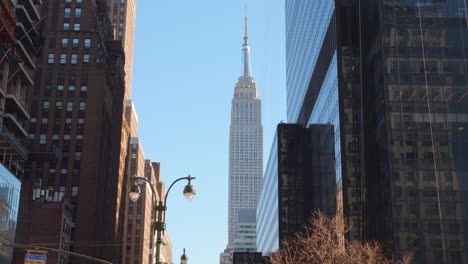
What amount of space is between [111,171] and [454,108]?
106343mm

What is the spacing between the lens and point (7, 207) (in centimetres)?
9162

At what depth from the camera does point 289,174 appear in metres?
118

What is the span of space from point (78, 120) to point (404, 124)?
92.9m

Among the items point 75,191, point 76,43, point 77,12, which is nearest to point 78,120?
point 75,191

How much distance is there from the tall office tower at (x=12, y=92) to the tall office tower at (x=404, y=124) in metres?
40.0

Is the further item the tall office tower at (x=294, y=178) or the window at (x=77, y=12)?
the window at (x=77, y=12)

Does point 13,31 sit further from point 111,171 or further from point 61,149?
point 111,171

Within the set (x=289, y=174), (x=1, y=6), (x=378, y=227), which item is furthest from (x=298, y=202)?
(x=1, y=6)

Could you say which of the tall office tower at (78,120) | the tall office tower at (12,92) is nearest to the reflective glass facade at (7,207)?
the tall office tower at (12,92)

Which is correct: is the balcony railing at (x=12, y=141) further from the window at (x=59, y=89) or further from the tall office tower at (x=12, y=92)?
the window at (x=59, y=89)

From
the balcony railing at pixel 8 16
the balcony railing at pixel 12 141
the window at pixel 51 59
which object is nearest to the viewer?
the balcony railing at pixel 8 16

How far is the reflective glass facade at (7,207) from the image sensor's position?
88.6 metres

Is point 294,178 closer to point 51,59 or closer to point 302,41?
point 302,41

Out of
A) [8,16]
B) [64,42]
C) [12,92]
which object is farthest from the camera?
[64,42]
